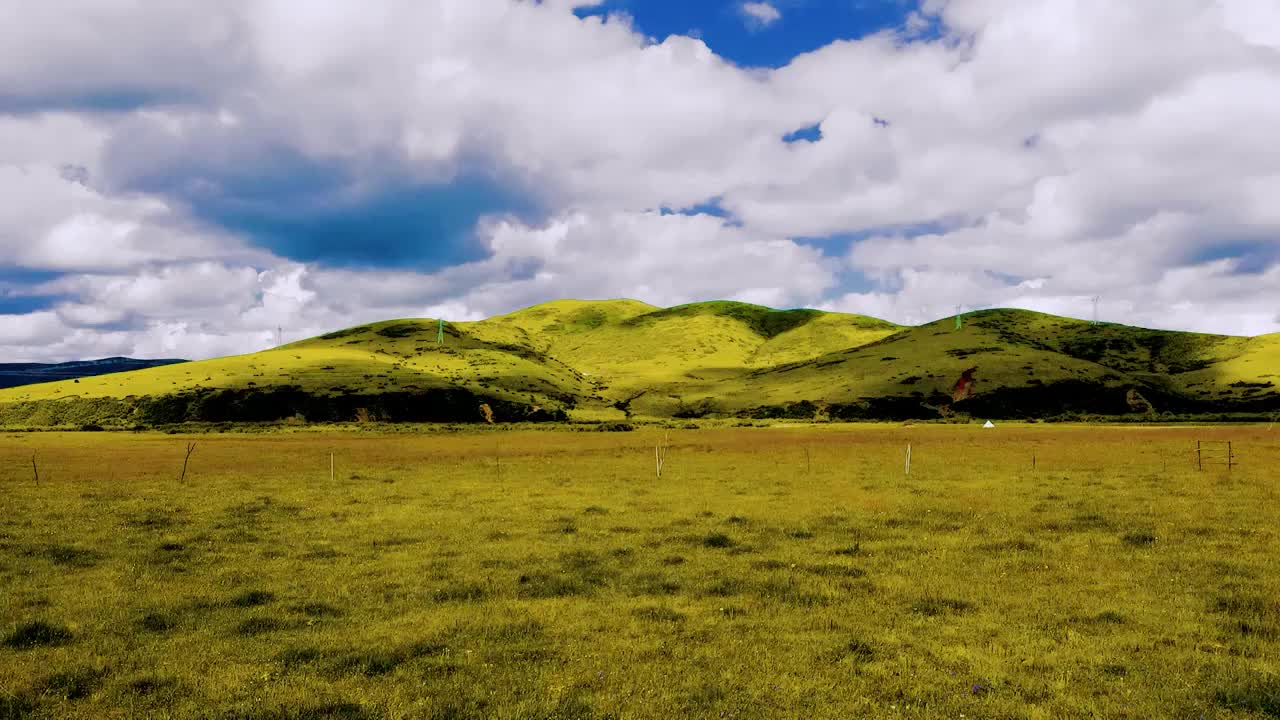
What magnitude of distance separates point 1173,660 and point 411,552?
2083cm

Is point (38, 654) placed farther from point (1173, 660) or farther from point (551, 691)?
point (1173, 660)

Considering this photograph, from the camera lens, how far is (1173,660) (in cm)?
1350

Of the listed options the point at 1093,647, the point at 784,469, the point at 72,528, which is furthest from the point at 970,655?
the point at 784,469

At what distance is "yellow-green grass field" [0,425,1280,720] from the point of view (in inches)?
476

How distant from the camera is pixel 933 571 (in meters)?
20.9

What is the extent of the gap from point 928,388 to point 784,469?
139 metres

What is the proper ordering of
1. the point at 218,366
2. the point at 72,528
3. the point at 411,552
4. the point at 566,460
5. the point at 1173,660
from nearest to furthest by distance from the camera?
the point at 1173,660
the point at 411,552
the point at 72,528
the point at 566,460
the point at 218,366

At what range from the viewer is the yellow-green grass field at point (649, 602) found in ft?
39.6

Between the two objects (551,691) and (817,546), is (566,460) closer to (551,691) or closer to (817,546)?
(817,546)

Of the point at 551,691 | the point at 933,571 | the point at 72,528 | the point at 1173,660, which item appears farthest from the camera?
the point at 72,528

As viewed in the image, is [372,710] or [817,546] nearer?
[372,710]

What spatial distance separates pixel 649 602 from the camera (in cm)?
1788

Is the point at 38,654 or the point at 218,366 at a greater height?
the point at 218,366

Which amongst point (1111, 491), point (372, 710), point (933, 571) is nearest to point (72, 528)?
point (372, 710)
